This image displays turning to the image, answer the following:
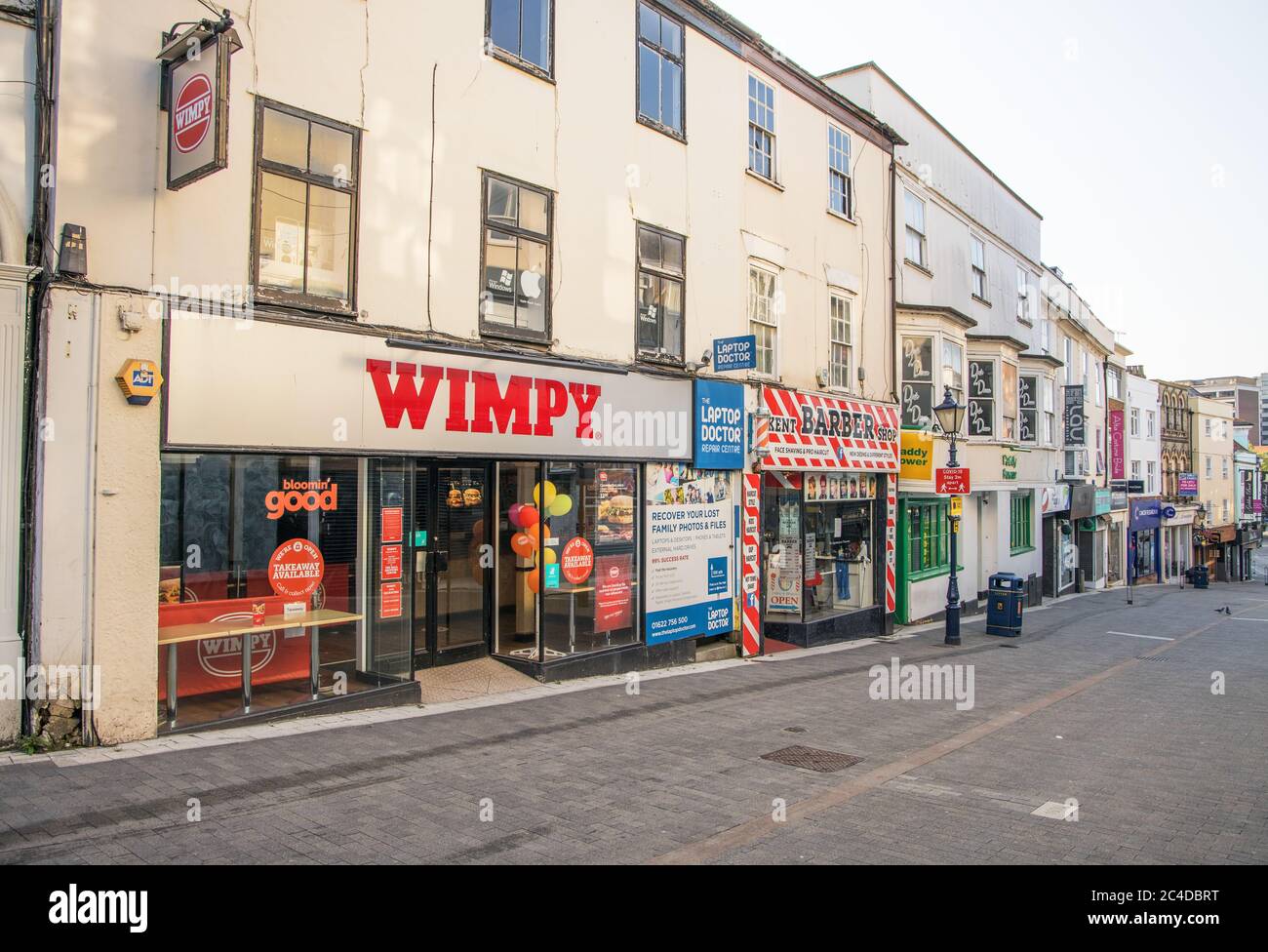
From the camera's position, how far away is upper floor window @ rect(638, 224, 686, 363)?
12.9 meters

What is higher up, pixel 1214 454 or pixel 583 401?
pixel 1214 454

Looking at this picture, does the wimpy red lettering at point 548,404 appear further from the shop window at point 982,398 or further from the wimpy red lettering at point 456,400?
the shop window at point 982,398

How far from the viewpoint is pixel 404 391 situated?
9523 mm

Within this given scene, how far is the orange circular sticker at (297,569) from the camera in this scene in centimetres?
893

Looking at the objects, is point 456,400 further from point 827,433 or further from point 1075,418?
point 1075,418

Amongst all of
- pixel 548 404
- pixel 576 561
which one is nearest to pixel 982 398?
pixel 576 561

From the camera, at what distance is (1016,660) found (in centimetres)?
1571

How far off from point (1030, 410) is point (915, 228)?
8.69 meters

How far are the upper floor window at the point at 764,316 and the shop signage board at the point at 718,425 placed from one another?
3.97 ft

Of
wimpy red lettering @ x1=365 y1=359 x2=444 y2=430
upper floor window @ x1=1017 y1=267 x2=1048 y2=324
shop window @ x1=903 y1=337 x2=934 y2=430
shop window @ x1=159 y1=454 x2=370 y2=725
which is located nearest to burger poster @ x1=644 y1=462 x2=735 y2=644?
wimpy red lettering @ x1=365 y1=359 x2=444 y2=430

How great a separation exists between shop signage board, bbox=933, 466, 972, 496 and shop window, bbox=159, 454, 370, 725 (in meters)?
12.1

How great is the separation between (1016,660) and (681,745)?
30.4 ft

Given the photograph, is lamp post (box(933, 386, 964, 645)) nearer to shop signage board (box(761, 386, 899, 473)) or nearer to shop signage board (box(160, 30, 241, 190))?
shop signage board (box(761, 386, 899, 473))
